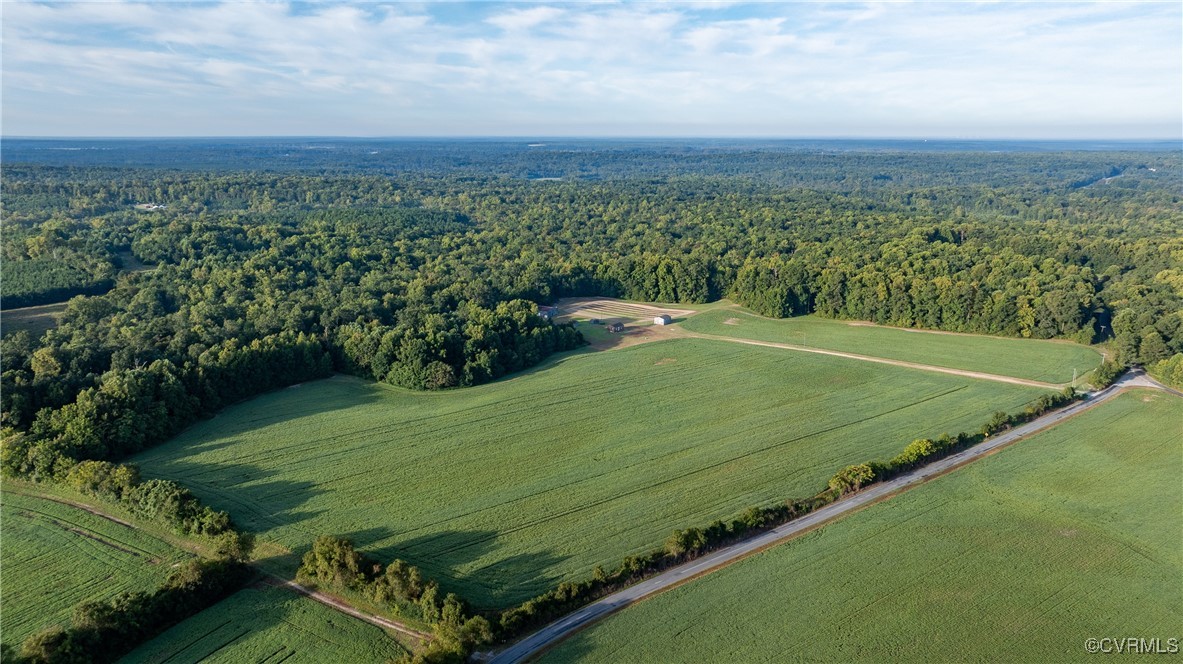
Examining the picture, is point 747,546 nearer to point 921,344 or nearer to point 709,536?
point 709,536

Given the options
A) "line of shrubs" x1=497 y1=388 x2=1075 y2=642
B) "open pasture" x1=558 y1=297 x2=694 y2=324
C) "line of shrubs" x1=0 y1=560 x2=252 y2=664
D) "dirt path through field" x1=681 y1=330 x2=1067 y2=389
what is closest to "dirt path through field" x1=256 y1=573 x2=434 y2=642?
"line of shrubs" x1=0 y1=560 x2=252 y2=664

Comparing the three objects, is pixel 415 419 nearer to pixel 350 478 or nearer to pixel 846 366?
pixel 350 478

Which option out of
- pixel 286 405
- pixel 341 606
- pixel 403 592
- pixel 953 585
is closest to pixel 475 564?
pixel 403 592

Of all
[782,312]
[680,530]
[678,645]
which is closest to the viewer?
[678,645]

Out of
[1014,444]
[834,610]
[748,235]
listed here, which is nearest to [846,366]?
[1014,444]

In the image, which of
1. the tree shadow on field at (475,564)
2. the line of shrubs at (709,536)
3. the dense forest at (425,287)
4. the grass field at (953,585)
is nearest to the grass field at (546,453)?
the tree shadow on field at (475,564)

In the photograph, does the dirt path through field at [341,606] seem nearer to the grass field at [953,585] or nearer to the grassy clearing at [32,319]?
the grass field at [953,585]
